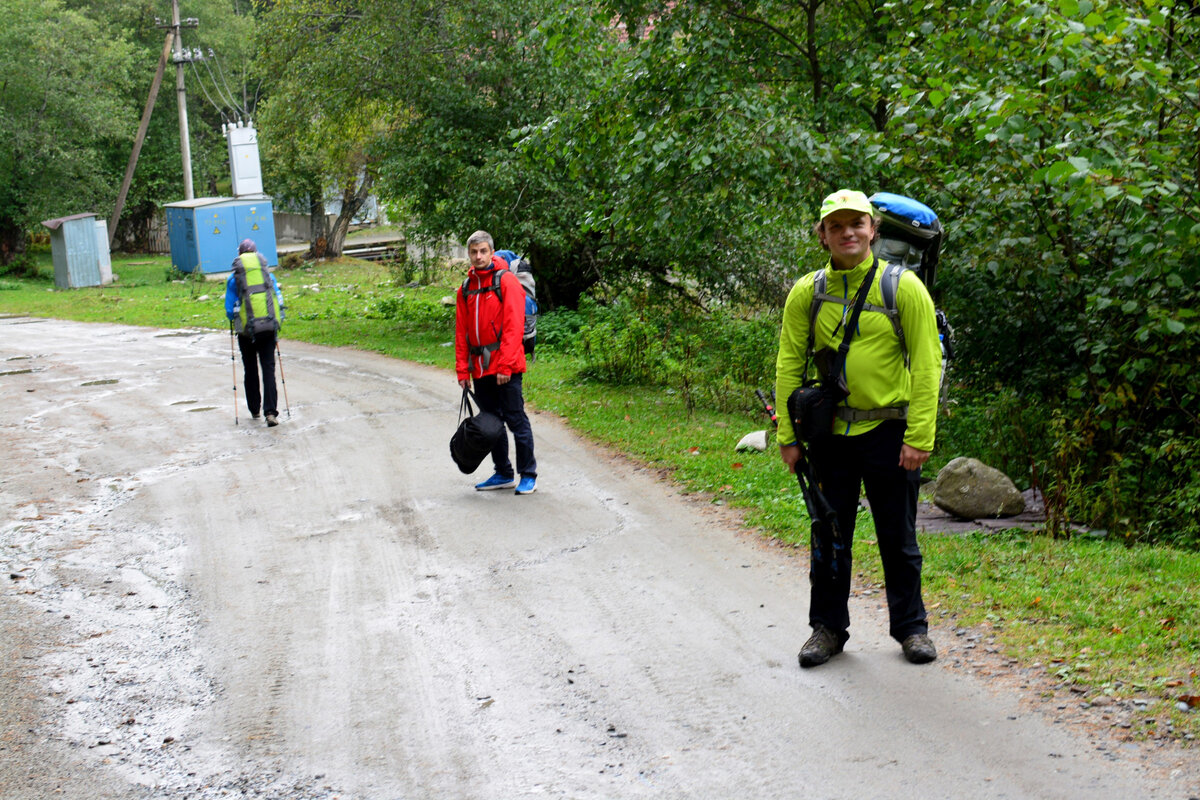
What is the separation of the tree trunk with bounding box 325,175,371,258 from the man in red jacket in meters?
28.1

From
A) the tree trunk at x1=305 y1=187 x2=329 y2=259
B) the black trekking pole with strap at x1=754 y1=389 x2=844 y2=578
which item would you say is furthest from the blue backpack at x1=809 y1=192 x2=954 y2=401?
the tree trunk at x1=305 y1=187 x2=329 y2=259

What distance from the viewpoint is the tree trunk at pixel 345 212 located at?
36.7 meters

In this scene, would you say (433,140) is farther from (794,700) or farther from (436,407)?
(794,700)

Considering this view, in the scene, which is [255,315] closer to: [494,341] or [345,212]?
[494,341]

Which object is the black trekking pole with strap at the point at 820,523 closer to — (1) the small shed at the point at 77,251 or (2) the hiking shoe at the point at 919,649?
(2) the hiking shoe at the point at 919,649

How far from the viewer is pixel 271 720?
4742 millimetres

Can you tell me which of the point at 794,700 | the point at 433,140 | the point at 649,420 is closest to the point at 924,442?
the point at 794,700

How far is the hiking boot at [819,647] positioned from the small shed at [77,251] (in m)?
31.0

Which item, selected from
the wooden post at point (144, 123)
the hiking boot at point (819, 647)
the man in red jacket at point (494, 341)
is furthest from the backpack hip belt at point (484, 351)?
the wooden post at point (144, 123)

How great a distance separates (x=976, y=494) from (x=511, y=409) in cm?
350

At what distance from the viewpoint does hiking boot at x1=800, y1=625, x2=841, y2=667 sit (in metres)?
5.03

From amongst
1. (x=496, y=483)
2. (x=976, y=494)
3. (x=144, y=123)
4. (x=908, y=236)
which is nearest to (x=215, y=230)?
(x=144, y=123)

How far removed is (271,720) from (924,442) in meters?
3.03

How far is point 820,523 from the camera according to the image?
497 cm
